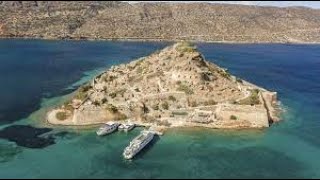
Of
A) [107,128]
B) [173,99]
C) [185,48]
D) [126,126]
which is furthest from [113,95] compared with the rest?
[185,48]

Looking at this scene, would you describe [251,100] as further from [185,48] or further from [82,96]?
[82,96]

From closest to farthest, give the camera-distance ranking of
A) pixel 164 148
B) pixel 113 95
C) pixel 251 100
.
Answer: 1. pixel 164 148
2. pixel 251 100
3. pixel 113 95

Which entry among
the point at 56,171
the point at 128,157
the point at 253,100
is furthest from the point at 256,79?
the point at 56,171

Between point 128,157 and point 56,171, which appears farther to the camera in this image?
point 128,157

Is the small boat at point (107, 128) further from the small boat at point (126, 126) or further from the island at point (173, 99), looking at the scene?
the island at point (173, 99)

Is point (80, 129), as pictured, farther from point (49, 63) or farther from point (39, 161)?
point (49, 63)

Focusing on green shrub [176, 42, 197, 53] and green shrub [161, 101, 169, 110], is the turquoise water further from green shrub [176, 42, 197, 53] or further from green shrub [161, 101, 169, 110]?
green shrub [176, 42, 197, 53]
